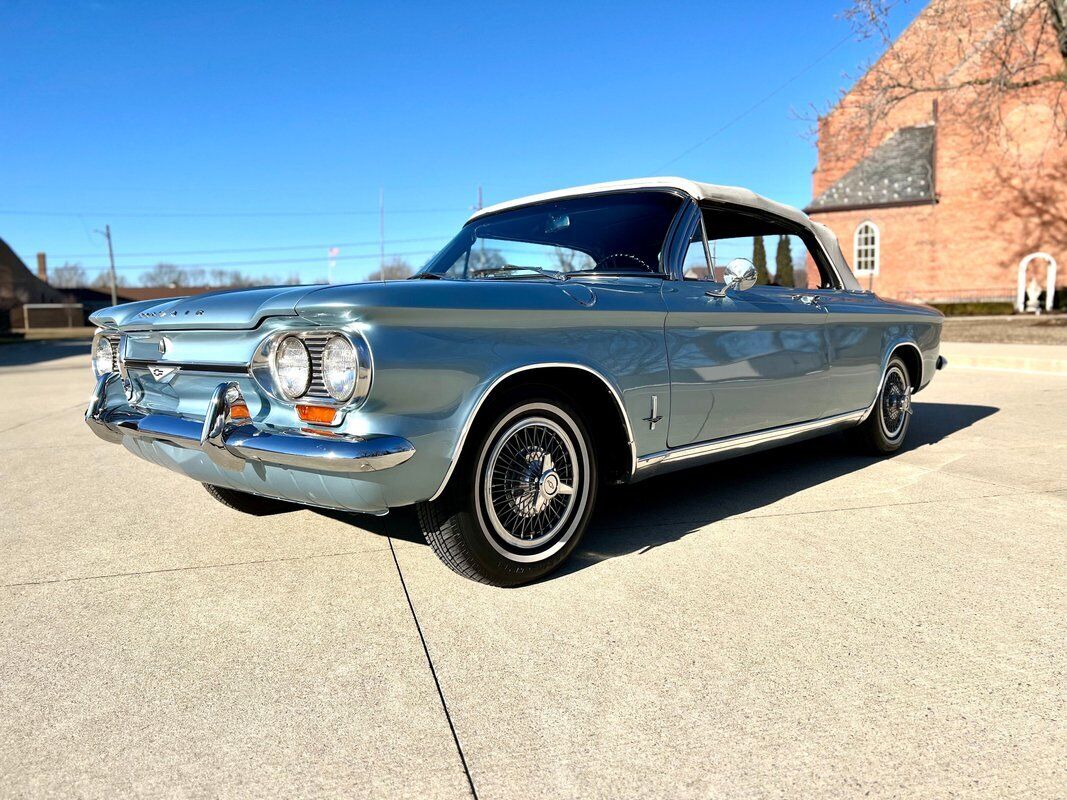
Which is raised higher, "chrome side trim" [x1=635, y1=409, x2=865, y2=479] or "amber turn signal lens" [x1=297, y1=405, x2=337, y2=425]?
"amber turn signal lens" [x1=297, y1=405, x2=337, y2=425]

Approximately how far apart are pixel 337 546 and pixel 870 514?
8.57ft

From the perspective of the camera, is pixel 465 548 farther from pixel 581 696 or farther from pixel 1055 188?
pixel 1055 188

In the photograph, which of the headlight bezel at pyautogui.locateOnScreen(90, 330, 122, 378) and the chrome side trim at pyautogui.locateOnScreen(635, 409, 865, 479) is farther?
the headlight bezel at pyautogui.locateOnScreen(90, 330, 122, 378)

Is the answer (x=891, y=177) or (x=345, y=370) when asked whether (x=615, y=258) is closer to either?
(x=345, y=370)

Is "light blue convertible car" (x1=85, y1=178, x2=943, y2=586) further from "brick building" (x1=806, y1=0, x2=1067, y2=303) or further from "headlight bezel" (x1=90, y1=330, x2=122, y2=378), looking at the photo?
"brick building" (x1=806, y1=0, x2=1067, y2=303)

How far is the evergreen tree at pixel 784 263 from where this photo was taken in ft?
15.6

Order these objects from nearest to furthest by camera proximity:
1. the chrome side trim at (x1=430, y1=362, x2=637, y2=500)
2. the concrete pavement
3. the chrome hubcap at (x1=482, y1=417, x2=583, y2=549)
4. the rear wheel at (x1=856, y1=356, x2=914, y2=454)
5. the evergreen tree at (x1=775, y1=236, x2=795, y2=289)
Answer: the concrete pavement < the chrome side trim at (x1=430, y1=362, x2=637, y2=500) < the chrome hubcap at (x1=482, y1=417, x2=583, y2=549) < the evergreen tree at (x1=775, y1=236, x2=795, y2=289) < the rear wheel at (x1=856, y1=356, x2=914, y2=454)

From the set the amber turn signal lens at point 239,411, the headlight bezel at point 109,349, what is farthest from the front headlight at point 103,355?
the amber turn signal lens at point 239,411

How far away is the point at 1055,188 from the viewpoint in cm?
3125

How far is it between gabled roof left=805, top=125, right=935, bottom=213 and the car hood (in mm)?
35820

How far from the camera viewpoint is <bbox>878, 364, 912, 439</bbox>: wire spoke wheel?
5.56 meters

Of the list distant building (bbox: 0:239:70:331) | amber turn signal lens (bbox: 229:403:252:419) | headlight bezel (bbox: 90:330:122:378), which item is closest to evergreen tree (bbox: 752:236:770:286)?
amber turn signal lens (bbox: 229:403:252:419)

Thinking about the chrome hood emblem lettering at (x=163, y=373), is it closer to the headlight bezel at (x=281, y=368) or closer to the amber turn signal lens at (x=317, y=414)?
the headlight bezel at (x=281, y=368)

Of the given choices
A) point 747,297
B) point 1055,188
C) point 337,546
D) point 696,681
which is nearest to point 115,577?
point 337,546
